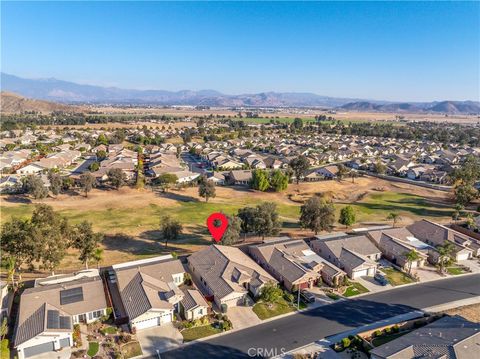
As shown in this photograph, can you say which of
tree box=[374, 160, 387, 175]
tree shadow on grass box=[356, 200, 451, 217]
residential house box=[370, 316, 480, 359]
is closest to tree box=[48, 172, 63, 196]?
tree shadow on grass box=[356, 200, 451, 217]

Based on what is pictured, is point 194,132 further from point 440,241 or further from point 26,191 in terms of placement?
point 440,241

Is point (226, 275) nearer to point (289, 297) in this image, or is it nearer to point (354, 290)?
point (289, 297)

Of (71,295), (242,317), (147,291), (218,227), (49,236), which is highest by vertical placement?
(49,236)

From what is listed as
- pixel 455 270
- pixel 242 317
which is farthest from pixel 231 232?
pixel 455 270

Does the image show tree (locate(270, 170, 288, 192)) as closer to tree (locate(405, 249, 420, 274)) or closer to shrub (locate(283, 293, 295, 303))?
tree (locate(405, 249, 420, 274))

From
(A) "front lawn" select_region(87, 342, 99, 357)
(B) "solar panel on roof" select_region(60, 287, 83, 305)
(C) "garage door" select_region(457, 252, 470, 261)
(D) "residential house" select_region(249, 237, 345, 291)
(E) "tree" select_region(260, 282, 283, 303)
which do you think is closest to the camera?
(A) "front lawn" select_region(87, 342, 99, 357)

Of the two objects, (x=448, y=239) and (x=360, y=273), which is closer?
(x=360, y=273)

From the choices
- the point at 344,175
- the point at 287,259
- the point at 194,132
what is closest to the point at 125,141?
the point at 194,132
